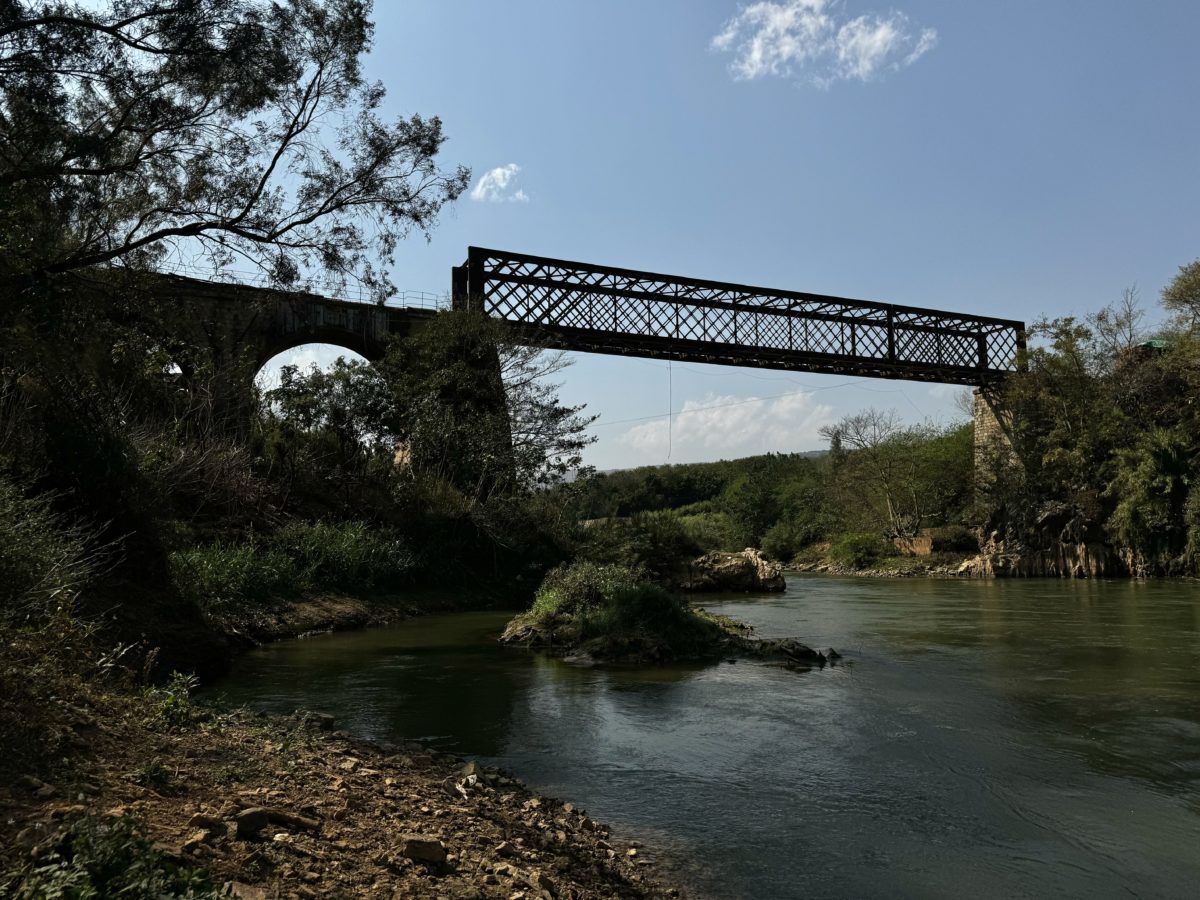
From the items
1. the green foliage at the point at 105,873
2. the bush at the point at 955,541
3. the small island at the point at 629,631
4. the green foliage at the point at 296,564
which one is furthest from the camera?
the bush at the point at 955,541

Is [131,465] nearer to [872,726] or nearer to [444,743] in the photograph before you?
[444,743]

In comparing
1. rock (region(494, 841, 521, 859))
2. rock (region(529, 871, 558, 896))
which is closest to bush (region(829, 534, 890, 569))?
rock (region(494, 841, 521, 859))

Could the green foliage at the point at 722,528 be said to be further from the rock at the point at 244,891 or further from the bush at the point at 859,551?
the rock at the point at 244,891

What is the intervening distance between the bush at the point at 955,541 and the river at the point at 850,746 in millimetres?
31006

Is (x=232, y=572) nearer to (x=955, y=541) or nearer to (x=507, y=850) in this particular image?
(x=507, y=850)

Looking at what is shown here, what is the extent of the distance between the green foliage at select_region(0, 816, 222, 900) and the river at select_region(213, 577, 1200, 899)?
2877mm

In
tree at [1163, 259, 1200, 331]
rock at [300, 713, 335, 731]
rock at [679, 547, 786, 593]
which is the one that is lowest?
rock at [679, 547, 786, 593]

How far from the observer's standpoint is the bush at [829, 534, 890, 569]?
157 ft

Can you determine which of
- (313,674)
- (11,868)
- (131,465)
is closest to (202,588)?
(131,465)

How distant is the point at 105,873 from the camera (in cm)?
324

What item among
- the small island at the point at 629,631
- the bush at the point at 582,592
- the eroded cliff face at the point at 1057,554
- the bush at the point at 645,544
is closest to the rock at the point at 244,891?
the small island at the point at 629,631

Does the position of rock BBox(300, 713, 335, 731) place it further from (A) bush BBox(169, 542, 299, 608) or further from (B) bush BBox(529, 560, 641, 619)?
(B) bush BBox(529, 560, 641, 619)

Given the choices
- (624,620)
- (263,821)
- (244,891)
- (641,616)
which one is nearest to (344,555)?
(624,620)

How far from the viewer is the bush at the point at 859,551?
157 feet
